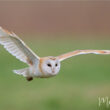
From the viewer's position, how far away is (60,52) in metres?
14.7

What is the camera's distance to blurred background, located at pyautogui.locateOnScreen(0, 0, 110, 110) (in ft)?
26.9

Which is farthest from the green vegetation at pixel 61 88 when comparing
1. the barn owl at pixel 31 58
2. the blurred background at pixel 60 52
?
the barn owl at pixel 31 58

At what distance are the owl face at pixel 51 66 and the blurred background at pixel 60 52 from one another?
111 cm

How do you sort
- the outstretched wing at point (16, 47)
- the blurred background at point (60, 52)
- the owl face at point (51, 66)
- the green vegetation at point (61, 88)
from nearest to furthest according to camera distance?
the owl face at point (51, 66) → the outstretched wing at point (16, 47) → the green vegetation at point (61, 88) → the blurred background at point (60, 52)

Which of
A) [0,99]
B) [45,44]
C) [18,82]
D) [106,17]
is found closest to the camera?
[0,99]

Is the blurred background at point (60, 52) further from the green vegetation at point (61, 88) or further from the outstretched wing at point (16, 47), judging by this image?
the outstretched wing at point (16, 47)

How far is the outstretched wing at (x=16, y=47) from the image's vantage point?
609 cm

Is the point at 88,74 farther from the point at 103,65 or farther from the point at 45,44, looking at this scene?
the point at 45,44

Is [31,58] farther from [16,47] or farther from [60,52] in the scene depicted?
[60,52]

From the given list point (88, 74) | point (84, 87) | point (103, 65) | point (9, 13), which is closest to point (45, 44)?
point (9, 13)

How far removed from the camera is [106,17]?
64.1 ft

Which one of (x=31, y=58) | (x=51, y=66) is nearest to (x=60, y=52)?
(x=31, y=58)

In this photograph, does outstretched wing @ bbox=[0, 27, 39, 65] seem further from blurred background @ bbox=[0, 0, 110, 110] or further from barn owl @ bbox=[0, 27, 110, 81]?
blurred background @ bbox=[0, 0, 110, 110]

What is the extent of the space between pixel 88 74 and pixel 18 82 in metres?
1.47
